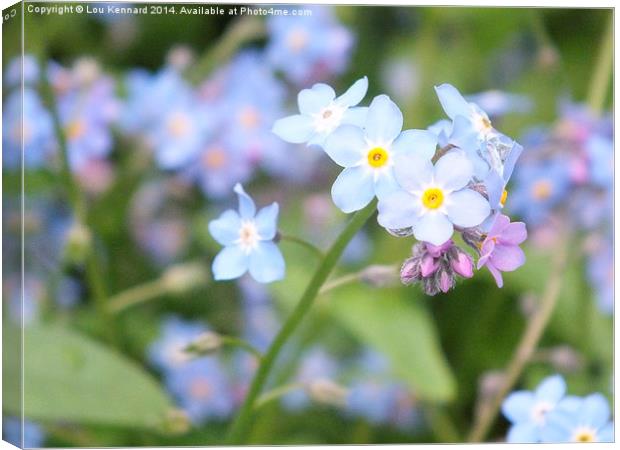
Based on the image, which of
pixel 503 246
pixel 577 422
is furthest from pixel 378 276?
pixel 577 422

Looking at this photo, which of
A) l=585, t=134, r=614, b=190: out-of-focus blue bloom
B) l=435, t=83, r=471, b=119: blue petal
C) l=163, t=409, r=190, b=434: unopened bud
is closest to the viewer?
l=435, t=83, r=471, b=119: blue petal

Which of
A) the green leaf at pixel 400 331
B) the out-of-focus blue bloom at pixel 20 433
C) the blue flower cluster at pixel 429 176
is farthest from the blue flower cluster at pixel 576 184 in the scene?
the out-of-focus blue bloom at pixel 20 433

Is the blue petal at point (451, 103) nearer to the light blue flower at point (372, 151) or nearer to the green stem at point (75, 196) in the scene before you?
the light blue flower at point (372, 151)

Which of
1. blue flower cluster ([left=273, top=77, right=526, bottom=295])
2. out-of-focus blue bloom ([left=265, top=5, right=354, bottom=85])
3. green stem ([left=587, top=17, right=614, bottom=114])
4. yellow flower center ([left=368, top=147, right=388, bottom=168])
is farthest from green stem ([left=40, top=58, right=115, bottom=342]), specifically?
green stem ([left=587, top=17, right=614, bottom=114])

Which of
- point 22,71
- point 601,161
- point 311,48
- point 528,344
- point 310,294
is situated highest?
point 311,48

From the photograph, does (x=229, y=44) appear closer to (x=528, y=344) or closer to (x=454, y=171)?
(x=528, y=344)

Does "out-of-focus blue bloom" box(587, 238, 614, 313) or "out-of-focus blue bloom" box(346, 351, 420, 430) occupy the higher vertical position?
"out-of-focus blue bloom" box(587, 238, 614, 313)

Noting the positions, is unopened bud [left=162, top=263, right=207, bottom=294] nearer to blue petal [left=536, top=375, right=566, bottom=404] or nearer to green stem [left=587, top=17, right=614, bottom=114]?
blue petal [left=536, top=375, right=566, bottom=404]

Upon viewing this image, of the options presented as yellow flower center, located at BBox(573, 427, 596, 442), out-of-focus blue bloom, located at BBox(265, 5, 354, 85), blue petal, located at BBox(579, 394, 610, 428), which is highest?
out-of-focus blue bloom, located at BBox(265, 5, 354, 85)
